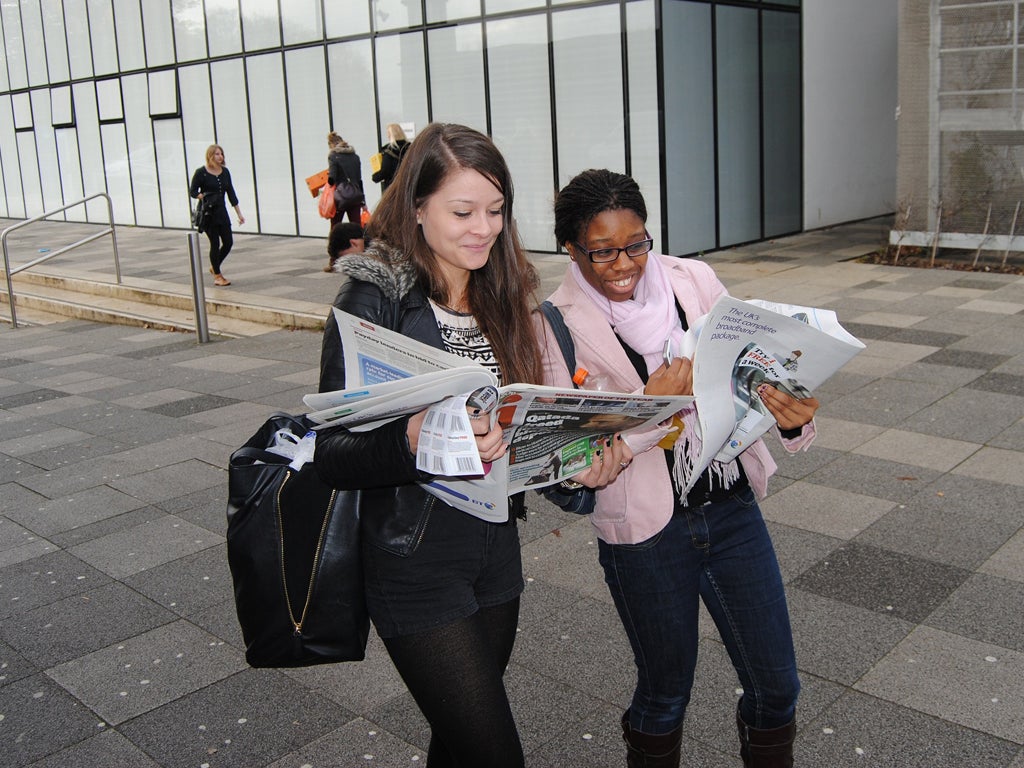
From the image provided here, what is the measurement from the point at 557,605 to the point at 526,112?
11.7 metres

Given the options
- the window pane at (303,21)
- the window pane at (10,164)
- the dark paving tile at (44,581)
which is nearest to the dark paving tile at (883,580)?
the dark paving tile at (44,581)

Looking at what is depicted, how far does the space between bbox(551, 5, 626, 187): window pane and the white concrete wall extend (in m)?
3.95

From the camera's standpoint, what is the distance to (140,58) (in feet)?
73.7

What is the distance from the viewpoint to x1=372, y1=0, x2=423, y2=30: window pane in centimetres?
1639

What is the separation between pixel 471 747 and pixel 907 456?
14.5 ft

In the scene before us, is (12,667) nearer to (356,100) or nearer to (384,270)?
(384,270)

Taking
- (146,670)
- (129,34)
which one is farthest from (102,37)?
(146,670)

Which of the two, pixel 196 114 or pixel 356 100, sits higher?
pixel 196 114

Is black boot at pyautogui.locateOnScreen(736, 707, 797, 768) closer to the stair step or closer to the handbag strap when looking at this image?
the handbag strap

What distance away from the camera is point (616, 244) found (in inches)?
98.0

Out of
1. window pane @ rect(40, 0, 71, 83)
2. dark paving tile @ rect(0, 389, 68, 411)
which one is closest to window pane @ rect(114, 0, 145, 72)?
window pane @ rect(40, 0, 71, 83)

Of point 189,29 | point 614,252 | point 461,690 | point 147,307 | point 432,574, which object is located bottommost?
point 147,307

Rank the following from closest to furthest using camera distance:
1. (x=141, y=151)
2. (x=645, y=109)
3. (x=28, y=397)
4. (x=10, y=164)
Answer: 1. (x=28, y=397)
2. (x=645, y=109)
3. (x=141, y=151)
4. (x=10, y=164)

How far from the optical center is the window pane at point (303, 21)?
1834 centimetres
